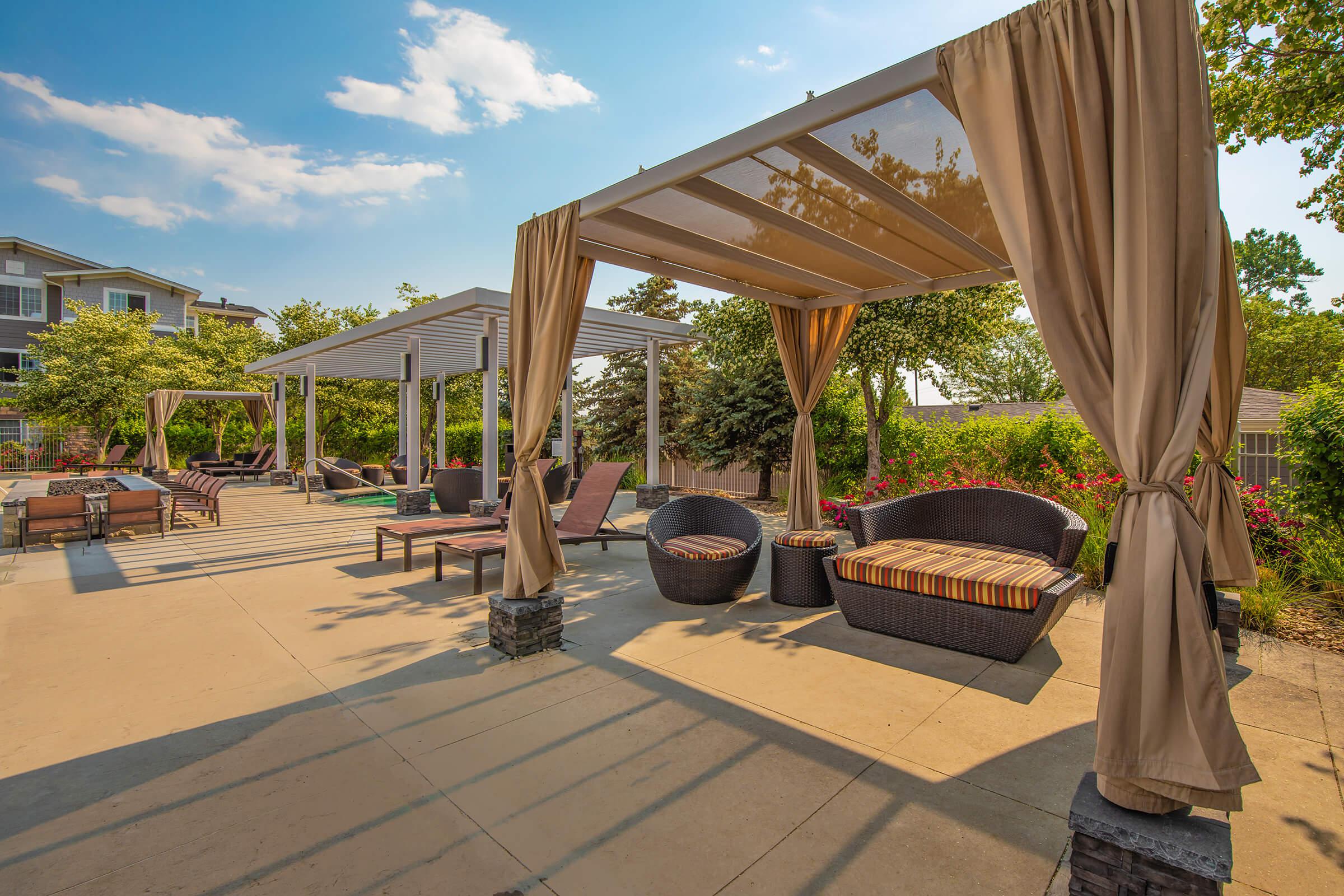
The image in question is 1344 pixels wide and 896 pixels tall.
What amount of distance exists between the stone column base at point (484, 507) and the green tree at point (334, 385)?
504 inches

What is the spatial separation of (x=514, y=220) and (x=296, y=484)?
14635mm

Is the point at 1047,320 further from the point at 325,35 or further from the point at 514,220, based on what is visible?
the point at 325,35

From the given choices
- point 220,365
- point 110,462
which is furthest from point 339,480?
point 220,365

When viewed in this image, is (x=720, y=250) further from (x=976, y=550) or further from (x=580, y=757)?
(x=580, y=757)

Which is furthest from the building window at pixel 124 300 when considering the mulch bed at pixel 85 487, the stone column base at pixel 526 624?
the stone column base at pixel 526 624

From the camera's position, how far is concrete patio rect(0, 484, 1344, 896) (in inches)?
77.7

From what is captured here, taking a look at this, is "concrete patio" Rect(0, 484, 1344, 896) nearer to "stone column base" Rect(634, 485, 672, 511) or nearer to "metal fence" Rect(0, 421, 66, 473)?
"stone column base" Rect(634, 485, 672, 511)

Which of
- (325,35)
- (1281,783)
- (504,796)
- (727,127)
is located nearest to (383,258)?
(325,35)

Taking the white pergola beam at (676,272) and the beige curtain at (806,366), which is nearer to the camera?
the white pergola beam at (676,272)

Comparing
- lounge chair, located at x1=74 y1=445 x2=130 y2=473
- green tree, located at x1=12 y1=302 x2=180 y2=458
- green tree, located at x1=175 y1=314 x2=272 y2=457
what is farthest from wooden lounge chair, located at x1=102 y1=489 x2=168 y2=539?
green tree, located at x1=175 y1=314 x2=272 y2=457

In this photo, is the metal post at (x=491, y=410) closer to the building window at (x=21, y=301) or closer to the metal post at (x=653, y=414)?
the metal post at (x=653, y=414)

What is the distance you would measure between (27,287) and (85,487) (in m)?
23.7

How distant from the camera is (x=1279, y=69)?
238 inches

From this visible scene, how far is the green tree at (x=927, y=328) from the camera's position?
8.27 meters
